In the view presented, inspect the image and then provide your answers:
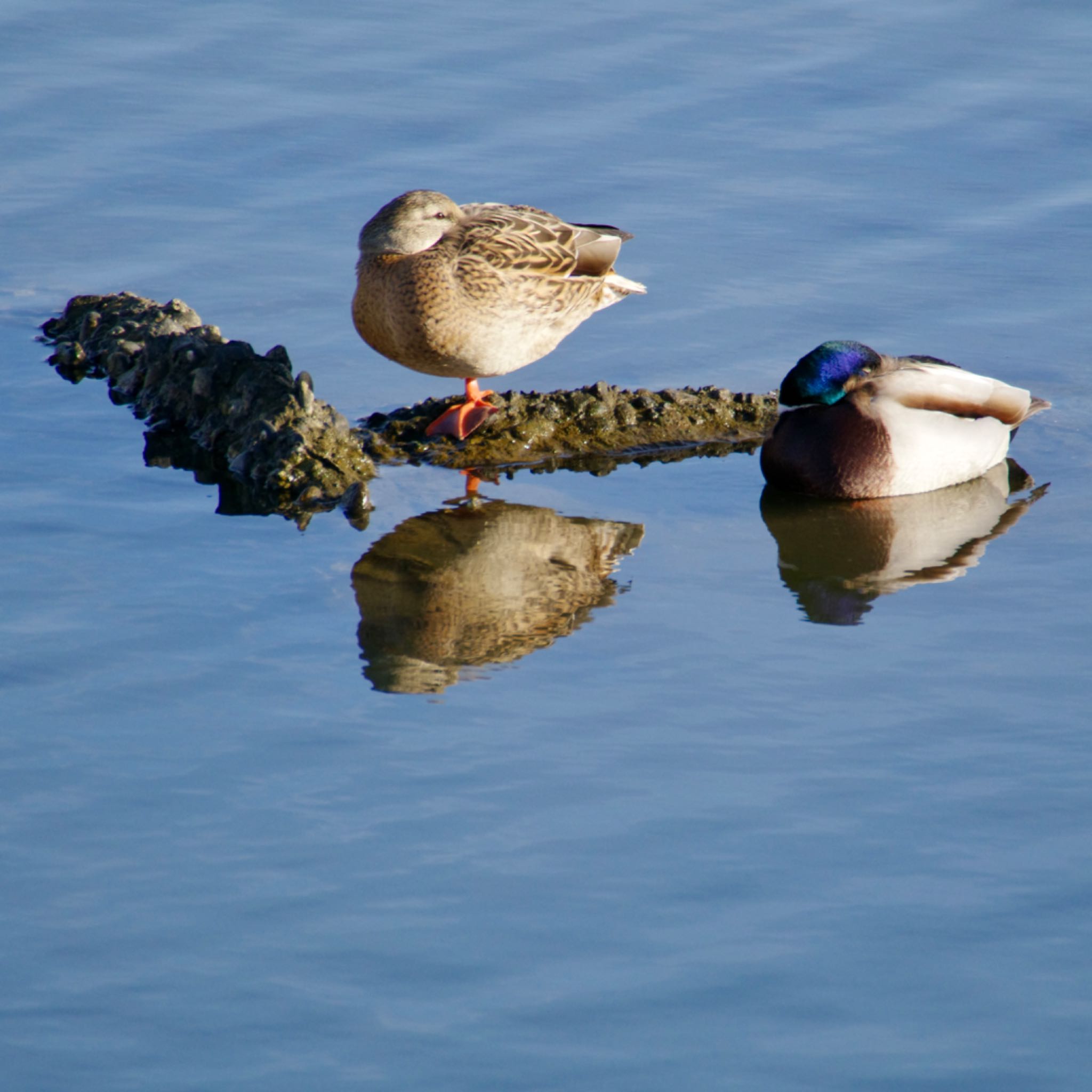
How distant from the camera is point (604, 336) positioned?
893cm

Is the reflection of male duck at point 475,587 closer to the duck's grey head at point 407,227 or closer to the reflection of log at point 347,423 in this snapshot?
the reflection of log at point 347,423

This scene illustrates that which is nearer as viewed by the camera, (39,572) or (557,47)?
(39,572)

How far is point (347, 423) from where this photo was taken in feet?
24.1

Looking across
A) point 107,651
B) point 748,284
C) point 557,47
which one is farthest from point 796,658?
point 557,47

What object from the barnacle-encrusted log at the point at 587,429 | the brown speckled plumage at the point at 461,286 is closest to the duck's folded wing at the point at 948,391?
the barnacle-encrusted log at the point at 587,429

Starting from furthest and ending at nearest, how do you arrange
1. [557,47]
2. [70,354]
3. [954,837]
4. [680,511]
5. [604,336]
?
[557,47] < [604,336] < [70,354] < [680,511] < [954,837]

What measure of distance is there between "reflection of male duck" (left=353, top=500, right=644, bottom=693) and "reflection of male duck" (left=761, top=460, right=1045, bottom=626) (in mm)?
672

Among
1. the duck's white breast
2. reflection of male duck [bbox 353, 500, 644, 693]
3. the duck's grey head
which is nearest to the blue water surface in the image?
reflection of male duck [bbox 353, 500, 644, 693]

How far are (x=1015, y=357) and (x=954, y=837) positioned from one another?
4352 millimetres

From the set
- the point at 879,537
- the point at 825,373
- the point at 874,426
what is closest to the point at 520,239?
the point at 825,373

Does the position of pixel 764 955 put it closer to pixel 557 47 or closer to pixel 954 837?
pixel 954 837

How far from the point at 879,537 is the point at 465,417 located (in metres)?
1.88

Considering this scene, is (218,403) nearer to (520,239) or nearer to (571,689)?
(520,239)

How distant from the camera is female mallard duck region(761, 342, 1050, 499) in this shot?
23.3 ft
